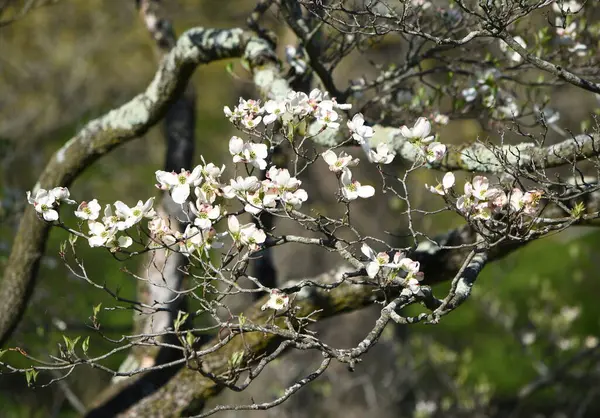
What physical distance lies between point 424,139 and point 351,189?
1.07 ft

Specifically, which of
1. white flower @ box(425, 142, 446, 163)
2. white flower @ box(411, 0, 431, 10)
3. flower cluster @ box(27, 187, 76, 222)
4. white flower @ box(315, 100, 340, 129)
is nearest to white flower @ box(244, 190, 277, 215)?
white flower @ box(315, 100, 340, 129)

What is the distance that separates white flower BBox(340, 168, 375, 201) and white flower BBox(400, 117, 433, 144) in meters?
0.25

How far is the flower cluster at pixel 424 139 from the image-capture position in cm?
246

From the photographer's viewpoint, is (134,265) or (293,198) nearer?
(293,198)

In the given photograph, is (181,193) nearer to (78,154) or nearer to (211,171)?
(211,171)

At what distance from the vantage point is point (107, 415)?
400cm

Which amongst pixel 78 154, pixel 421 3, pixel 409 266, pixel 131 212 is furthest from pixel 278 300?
pixel 78 154

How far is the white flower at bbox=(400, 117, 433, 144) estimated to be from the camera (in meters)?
2.46

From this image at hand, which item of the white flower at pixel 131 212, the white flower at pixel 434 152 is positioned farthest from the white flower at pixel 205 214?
the white flower at pixel 434 152

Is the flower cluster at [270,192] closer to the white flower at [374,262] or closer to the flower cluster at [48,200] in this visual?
the white flower at [374,262]

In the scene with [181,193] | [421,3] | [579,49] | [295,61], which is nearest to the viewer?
[181,193]

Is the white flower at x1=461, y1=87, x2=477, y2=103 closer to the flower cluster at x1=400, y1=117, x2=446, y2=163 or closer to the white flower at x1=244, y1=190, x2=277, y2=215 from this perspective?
the flower cluster at x1=400, y1=117, x2=446, y2=163

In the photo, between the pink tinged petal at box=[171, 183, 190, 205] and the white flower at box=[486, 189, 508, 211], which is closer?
the pink tinged petal at box=[171, 183, 190, 205]

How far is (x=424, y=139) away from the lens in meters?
2.49
